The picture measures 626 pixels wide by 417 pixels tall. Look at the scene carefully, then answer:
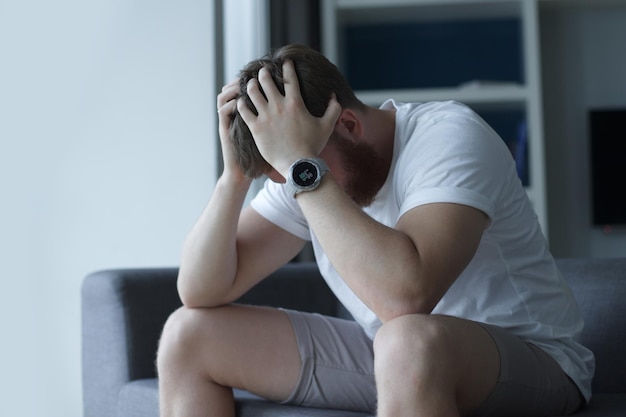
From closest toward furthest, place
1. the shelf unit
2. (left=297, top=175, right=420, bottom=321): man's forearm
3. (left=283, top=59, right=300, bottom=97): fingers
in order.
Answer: (left=297, top=175, right=420, bottom=321): man's forearm, (left=283, top=59, right=300, bottom=97): fingers, the shelf unit

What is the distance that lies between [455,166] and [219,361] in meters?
0.51

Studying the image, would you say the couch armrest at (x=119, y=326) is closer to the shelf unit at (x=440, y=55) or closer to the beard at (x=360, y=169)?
the beard at (x=360, y=169)

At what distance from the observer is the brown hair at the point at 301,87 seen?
1.50 metres

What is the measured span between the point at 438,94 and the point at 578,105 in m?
0.90

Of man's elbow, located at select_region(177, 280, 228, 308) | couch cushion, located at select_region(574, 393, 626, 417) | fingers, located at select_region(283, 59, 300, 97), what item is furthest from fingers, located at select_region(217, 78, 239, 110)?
couch cushion, located at select_region(574, 393, 626, 417)

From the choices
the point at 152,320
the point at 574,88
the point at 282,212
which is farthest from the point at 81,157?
the point at 574,88

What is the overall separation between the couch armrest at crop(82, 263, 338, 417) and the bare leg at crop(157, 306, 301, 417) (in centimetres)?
42

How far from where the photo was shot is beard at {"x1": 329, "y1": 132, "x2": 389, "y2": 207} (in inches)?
60.9

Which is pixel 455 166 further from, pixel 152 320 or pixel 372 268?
pixel 152 320

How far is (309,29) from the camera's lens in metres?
4.13

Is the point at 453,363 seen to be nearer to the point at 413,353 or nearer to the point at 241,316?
the point at 413,353

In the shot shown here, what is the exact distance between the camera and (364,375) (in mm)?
1597

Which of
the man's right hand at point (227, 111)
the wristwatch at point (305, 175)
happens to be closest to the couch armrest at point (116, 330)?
the man's right hand at point (227, 111)

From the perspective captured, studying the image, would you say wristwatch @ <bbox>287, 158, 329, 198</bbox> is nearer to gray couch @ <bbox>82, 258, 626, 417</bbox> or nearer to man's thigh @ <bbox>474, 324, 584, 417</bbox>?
man's thigh @ <bbox>474, 324, 584, 417</bbox>
